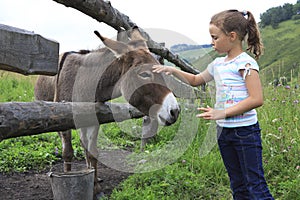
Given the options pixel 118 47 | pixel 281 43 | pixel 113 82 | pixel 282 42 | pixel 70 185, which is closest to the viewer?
pixel 70 185

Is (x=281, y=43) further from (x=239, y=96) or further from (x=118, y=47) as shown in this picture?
(x=239, y=96)

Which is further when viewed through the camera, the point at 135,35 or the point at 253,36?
the point at 135,35

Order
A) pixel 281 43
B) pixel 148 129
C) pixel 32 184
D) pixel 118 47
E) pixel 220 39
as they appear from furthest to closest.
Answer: pixel 281 43 < pixel 148 129 < pixel 32 184 < pixel 118 47 < pixel 220 39

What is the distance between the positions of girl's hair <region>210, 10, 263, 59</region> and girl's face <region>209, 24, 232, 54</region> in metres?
0.03

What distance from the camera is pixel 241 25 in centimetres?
242

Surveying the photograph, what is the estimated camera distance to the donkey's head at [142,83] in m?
2.87

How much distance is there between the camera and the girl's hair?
240 centimetres

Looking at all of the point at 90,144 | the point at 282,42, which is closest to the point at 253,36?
the point at 90,144

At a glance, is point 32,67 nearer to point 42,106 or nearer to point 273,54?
point 42,106

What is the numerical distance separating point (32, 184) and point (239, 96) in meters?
2.91

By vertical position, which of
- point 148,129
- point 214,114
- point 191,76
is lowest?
point 148,129

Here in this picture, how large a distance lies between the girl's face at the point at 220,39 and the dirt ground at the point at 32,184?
7.11 feet

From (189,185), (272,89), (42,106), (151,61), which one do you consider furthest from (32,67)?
(272,89)

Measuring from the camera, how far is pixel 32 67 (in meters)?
1.72
